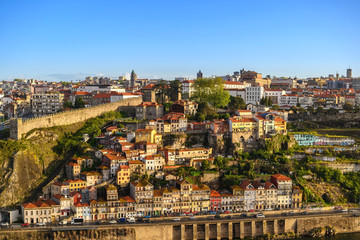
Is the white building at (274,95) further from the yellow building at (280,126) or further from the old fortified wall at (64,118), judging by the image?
the old fortified wall at (64,118)

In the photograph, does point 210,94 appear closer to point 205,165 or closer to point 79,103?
point 205,165

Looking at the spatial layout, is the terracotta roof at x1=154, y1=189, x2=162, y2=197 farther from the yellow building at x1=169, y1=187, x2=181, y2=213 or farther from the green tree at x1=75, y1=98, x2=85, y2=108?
the green tree at x1=75, y1=98, x2=85, y2=108

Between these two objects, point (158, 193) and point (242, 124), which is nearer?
point (158, 193)

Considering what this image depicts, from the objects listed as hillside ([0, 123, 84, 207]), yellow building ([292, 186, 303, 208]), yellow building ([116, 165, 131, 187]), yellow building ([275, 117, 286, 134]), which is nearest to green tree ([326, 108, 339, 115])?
yellow building ([275, 117, 286, 134])

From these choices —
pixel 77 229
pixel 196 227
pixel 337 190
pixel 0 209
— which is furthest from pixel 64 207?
pixel 337 190

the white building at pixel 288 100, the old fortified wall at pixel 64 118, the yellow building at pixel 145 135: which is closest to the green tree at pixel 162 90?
the old fortified wall at pixel 64 118

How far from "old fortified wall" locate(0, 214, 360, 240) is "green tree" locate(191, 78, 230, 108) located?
22.2 metres

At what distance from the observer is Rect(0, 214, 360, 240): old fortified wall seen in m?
36.3

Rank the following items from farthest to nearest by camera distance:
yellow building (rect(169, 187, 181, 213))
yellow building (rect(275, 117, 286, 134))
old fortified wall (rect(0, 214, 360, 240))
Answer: yellow building (rect(275, 117, 286, 134)), yellow building (rect(169, 187, 181, 213)), old fortified wall (rect(0, 214, 360, 240))

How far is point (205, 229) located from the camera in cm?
3909

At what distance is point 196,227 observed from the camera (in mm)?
38938

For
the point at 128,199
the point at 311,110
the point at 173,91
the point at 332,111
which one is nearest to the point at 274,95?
the point at 311,110

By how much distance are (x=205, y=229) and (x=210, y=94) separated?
24.5m

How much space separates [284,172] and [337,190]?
19.1 feet
